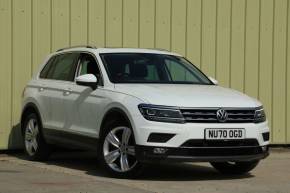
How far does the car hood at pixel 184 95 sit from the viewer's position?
9250 millimetres

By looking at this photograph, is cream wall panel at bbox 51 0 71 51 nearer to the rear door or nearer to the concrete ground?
the rear door

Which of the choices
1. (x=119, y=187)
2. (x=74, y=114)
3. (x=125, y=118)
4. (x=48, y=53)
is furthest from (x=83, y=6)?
(x=119, y=187)

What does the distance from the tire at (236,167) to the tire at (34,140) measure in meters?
2.63

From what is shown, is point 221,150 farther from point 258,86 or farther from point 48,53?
point 258,86

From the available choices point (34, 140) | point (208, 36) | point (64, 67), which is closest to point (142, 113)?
point (64, 67)

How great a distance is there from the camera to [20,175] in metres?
9.84

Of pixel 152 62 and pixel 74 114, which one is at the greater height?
pixel 152 62

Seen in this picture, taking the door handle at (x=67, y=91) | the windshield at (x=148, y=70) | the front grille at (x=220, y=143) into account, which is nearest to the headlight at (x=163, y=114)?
the front grille at (x=220, y=143)

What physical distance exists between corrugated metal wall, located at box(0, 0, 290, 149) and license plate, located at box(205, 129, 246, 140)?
14.3ft

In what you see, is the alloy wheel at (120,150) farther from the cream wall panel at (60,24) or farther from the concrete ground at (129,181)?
the cream wall panel at (60,24)

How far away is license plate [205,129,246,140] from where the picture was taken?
918cm

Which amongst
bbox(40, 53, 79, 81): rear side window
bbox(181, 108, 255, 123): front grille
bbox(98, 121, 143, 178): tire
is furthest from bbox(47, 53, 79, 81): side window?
bbox(181, 108, 255, 123): front grille

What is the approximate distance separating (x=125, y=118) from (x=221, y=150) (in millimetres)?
1218

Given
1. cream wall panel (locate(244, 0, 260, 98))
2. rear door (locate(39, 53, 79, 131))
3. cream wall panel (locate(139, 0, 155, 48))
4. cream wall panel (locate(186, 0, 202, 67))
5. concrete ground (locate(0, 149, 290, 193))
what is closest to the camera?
concrete ground (locate(0, 149, 290, 193))
